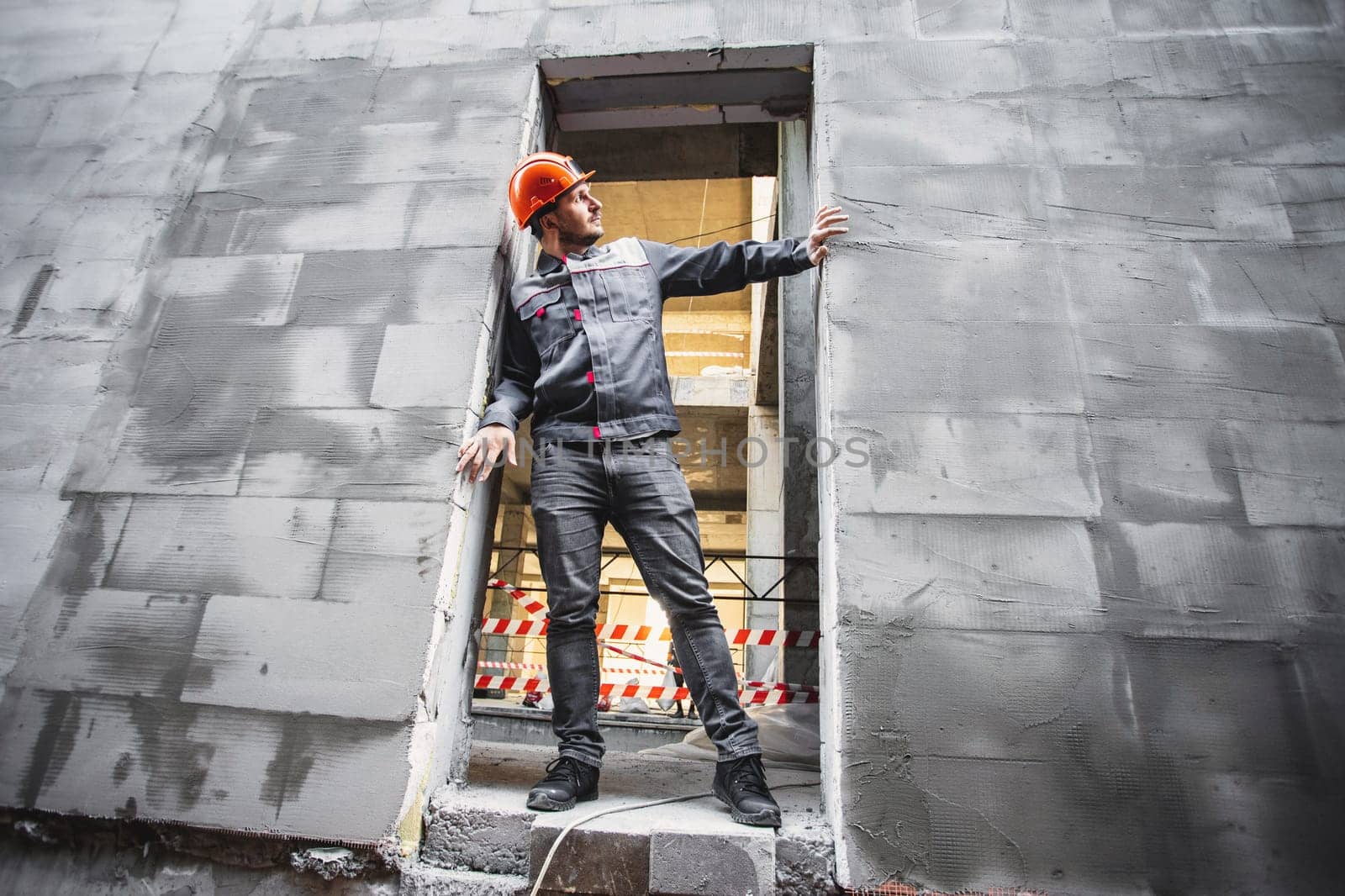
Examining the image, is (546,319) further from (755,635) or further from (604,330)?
(755,635)

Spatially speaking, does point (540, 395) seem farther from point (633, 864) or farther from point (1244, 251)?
point (1244, 251)

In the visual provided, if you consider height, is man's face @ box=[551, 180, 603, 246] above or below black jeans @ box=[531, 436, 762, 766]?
above

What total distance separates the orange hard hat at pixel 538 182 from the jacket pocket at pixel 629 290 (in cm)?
36

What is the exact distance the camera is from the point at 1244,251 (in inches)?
99.0

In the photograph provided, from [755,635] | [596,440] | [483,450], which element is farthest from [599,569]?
[755,635]

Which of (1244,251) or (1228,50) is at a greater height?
(1228,50)

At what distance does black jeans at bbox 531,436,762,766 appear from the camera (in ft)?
7.43

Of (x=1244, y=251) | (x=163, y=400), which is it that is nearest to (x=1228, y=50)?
(x=1244, y=251)

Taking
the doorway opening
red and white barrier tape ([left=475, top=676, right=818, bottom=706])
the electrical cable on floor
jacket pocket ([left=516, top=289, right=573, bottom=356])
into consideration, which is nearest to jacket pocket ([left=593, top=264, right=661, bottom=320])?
jacket pocket ([left=516, top=289, right=573, bottom=356])

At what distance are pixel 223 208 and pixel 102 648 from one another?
187cm

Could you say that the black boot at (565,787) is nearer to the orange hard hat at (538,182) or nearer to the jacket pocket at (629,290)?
the jacket pocket at (629,290)

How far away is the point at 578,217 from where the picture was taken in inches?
109

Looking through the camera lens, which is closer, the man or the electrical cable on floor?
the electrical cable on floor

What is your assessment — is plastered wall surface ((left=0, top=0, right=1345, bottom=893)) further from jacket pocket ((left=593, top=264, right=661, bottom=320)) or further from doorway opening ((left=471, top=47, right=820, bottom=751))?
jacket pocket ((left=593, top=264, right=661, bottom=320))
